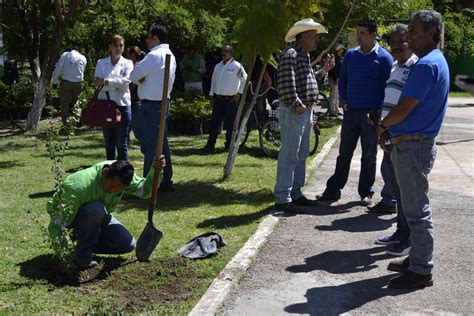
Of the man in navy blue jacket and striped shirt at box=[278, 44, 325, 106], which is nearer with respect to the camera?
striped shirt at box=[278, 44, 325, 106]

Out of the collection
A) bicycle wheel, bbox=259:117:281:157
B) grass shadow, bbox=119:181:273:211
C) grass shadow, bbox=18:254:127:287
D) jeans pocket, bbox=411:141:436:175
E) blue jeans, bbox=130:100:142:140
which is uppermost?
jeans pocket, bbox=411:141:436:175

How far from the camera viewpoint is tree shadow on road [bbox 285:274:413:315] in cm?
510

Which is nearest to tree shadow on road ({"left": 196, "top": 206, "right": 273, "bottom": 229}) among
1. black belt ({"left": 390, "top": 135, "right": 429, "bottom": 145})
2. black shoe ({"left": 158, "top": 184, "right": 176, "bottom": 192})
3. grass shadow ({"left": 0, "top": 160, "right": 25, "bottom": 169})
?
black shoe ({"left": 158, "top": 184, "right": 176, "bottom": 192})

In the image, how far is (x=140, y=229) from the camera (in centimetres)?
725

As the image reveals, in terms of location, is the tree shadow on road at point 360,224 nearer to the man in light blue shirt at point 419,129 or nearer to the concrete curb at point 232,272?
the concrete curb at point 232,272

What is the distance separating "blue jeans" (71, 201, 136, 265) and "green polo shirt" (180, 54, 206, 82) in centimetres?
1498

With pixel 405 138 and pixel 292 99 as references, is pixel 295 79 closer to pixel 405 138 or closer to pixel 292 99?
pixel 292 99

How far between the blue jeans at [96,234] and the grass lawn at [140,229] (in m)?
0.13

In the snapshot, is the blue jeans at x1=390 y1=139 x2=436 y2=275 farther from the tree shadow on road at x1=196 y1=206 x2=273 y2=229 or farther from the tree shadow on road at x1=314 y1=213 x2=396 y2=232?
the tree shadow on road at x1=196 y1=206 x2=273 y2=229

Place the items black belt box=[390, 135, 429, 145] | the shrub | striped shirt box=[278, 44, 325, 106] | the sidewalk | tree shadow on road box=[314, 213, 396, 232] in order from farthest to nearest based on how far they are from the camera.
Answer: the shrub → striped shirt box=[278, 44, 325, 106] → tree shadow on road box=[314, 213, 396, 232] → black belt box=[390, 135, 429, 145] → the sidewalk

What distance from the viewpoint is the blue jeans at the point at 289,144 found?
7.77 meters

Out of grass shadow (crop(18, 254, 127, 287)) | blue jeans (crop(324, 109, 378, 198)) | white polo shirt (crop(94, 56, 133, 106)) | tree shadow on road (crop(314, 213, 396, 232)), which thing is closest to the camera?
grass shadow (crop(18, 254, 127, 287))

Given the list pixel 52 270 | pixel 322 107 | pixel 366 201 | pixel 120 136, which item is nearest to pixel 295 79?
pixel 366 201

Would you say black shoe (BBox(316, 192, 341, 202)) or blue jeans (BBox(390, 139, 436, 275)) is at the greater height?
blue jeans (BBox(390, 139, 436, 275))
